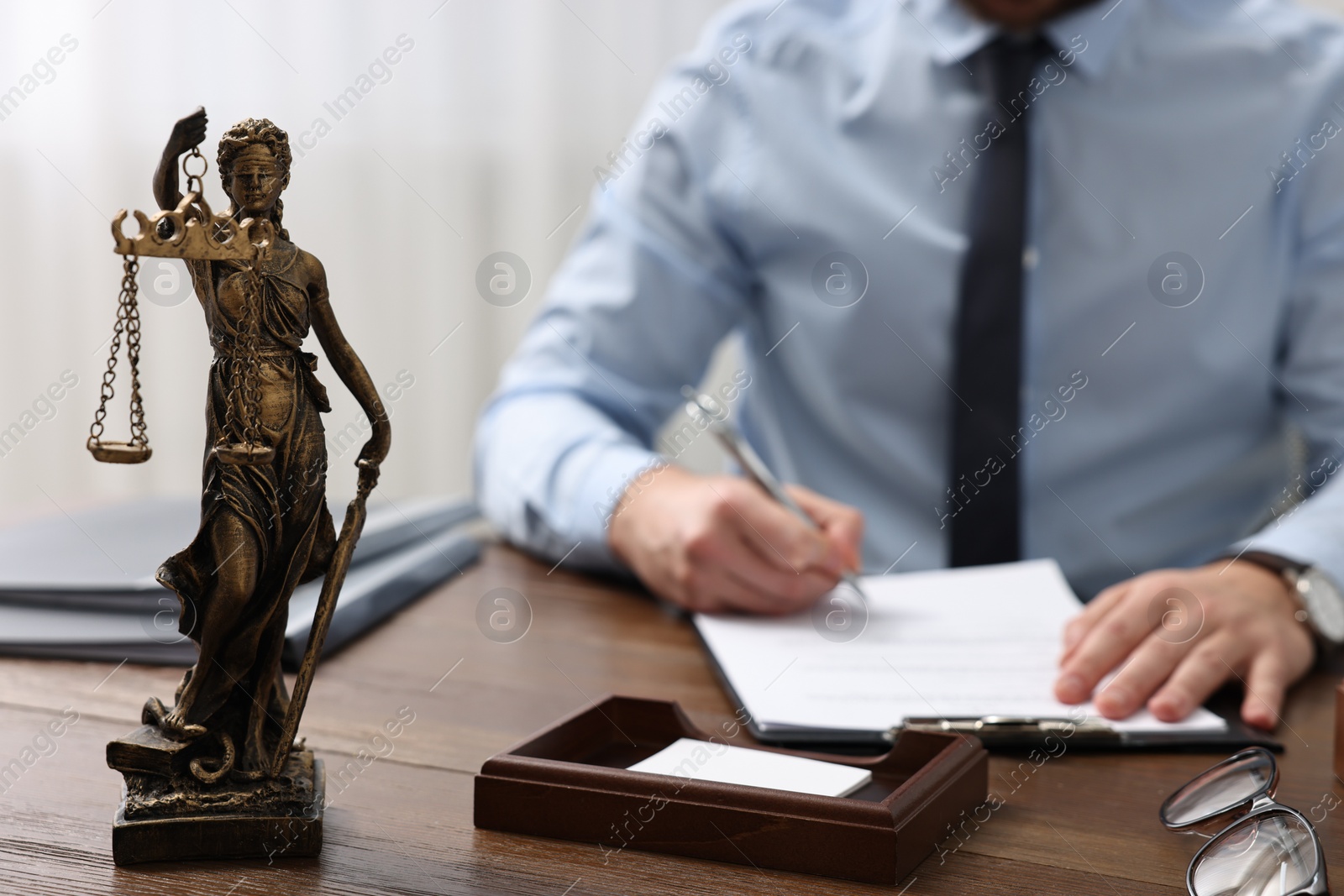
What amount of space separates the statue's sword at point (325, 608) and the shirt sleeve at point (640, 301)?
29.1 inches

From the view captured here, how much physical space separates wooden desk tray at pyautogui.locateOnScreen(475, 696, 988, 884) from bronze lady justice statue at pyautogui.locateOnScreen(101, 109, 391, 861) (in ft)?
0.39

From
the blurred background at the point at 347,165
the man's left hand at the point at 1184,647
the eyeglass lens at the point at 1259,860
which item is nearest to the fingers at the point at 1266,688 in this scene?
the man's left hand at the point at 1184,647

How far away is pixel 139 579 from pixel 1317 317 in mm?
1315

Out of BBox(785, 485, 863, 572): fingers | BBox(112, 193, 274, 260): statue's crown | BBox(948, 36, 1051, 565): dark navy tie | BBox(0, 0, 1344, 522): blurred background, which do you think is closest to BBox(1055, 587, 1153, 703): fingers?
BBox(785, 485, 863, 572): fingers

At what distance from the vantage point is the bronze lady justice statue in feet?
1.56

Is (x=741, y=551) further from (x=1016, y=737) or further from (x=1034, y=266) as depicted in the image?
(x=1034, y=266)

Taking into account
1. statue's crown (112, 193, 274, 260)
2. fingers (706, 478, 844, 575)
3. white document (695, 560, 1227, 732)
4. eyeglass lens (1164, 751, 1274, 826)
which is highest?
statue's crown (112, 193, 274, 260)

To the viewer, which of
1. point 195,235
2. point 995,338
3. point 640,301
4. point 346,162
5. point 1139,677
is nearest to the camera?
point 195,235

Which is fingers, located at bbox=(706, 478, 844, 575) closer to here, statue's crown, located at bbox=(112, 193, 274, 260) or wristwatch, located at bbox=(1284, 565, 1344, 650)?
wristwatch, located at bbox=(1284, 565, 1344, 650)

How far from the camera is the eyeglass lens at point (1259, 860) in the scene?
1.59 ft

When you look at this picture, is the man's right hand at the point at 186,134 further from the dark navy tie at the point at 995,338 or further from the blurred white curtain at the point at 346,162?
the blurred white curtain at the point at 346,162

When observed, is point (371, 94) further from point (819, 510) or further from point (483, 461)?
point (819, 510)

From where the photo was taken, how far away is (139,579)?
86cm

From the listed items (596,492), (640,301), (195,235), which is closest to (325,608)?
(195,235)
